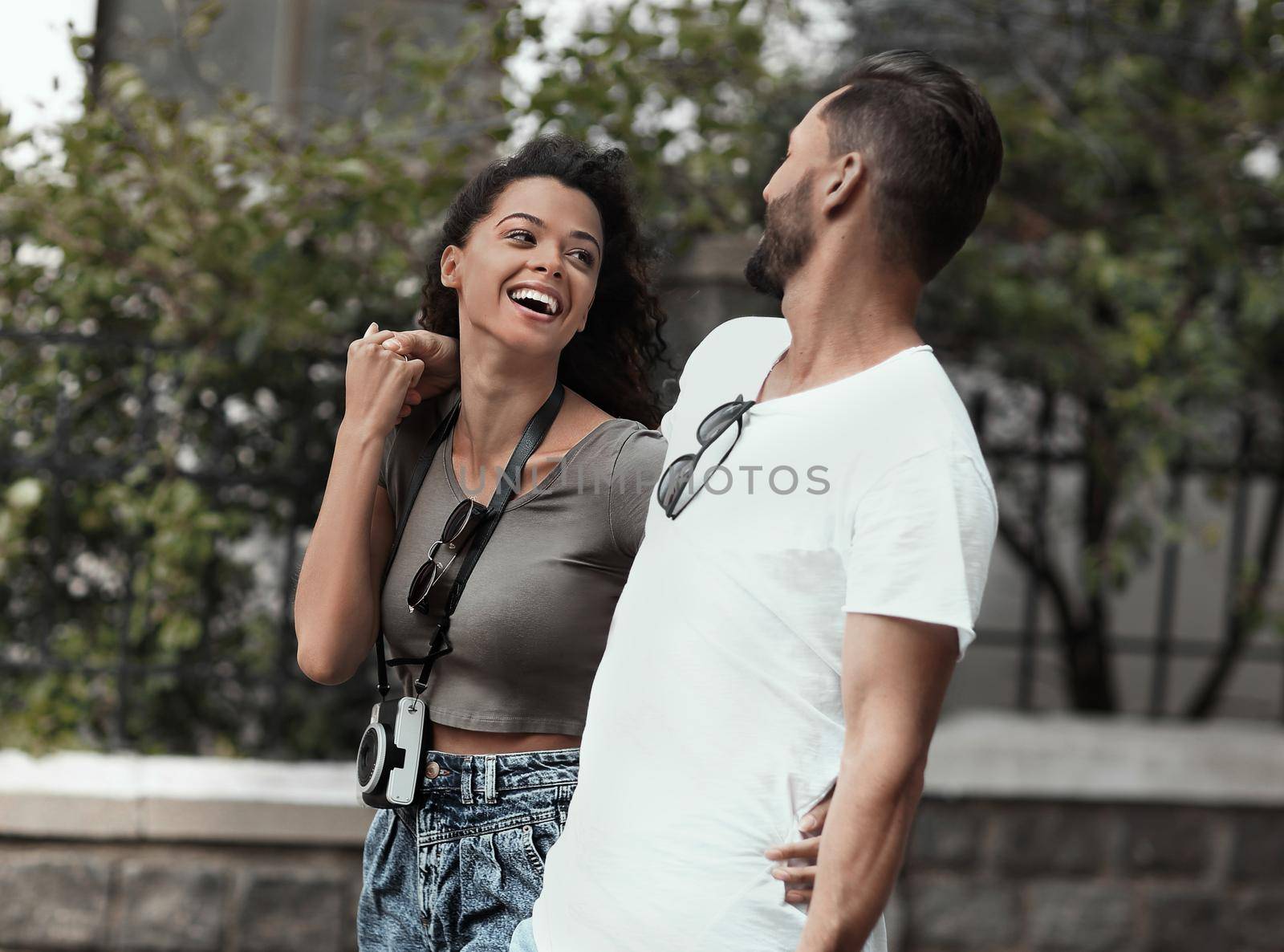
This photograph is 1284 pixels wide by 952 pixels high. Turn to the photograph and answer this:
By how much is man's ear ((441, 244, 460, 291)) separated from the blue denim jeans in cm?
69

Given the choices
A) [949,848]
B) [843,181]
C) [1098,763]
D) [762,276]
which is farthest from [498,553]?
[1098,763]

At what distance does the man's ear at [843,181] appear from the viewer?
1325mm

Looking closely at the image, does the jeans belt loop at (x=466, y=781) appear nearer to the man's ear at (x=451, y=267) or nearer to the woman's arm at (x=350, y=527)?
the woman's arm at (x=350, y=527)

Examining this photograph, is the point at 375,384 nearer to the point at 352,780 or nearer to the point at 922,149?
the point at 922,149

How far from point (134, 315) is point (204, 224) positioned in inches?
17.0

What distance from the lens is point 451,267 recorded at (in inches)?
79.0

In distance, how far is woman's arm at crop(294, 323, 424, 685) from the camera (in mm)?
1831

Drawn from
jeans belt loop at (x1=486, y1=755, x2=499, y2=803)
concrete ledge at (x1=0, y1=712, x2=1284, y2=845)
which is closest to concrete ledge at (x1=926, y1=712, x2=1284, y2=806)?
concrete ledge at (x1=0, y1=712, x2=1284, y2=845)

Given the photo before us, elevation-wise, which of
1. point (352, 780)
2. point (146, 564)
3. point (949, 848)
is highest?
point (146, 564)

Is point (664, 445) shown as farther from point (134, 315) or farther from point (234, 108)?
point (134, 315)

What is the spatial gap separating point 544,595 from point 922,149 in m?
0.80

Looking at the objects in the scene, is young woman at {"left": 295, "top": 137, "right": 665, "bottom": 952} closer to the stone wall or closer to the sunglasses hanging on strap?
the sunglasses hanging on strap

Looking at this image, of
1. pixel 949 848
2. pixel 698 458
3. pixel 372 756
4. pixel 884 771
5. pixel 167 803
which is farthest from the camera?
pixel 949 848

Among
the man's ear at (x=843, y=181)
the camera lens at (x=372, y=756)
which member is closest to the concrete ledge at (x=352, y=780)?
the camera lens at (x=372, y=756)
